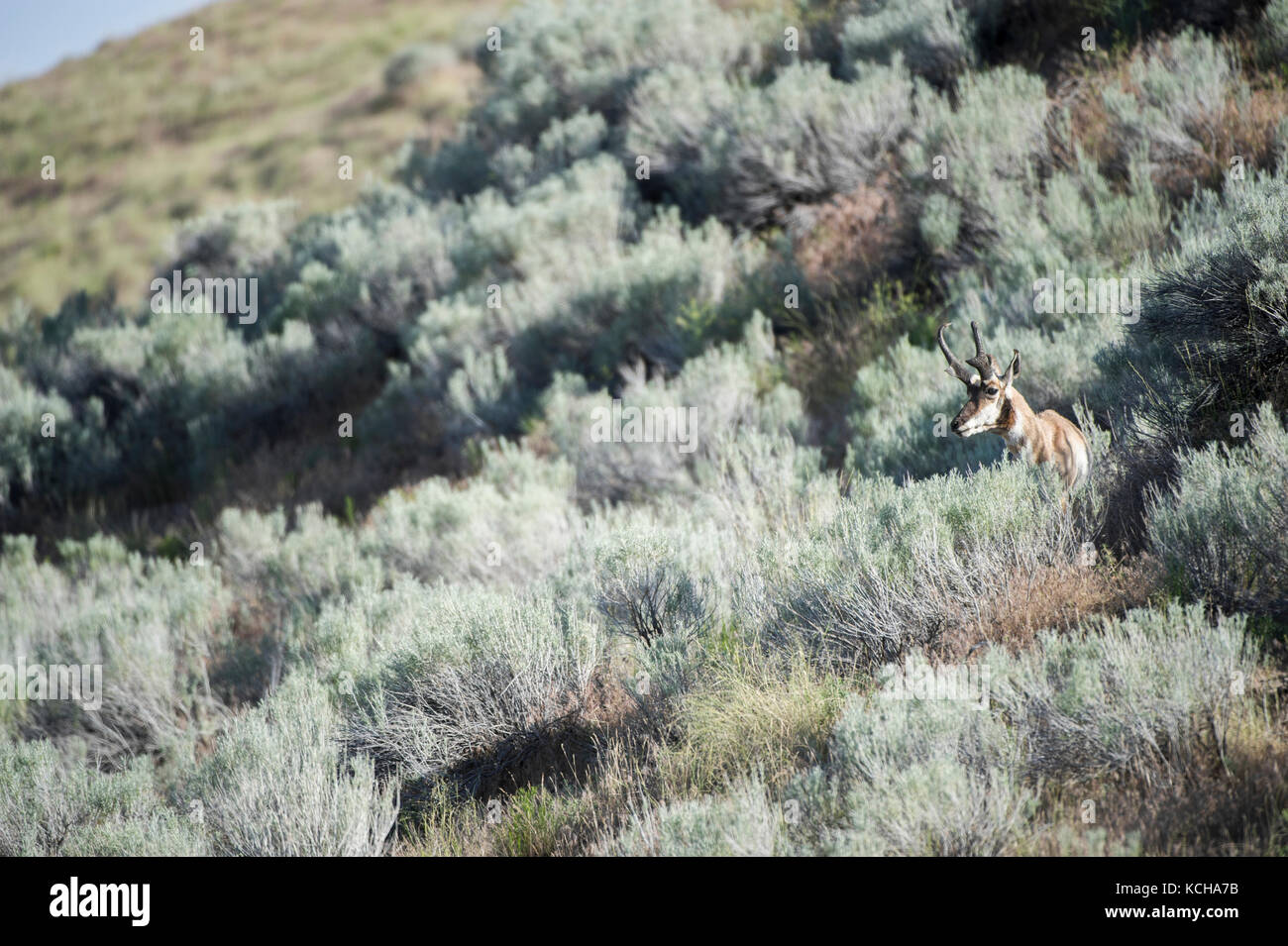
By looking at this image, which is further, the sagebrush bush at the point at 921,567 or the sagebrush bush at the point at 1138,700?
the sagebrush bush at the point at 921,567

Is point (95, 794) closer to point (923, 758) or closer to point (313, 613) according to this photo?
point (313, 613)

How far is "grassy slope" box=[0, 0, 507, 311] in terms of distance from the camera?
85.9ft

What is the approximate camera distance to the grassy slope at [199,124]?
26188 mm

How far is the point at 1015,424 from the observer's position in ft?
14.1

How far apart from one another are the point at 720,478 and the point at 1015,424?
87.7 inches

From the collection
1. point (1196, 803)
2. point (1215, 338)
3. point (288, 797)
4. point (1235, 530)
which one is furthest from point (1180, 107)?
point (288, 797)

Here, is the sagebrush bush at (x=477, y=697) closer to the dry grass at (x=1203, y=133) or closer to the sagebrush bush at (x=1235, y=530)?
the sagebrush bush at (x=1235, y=530)

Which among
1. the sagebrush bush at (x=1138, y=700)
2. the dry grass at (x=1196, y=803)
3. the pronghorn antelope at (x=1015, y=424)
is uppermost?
the pronghorn antelope at (x=1015, y=424)

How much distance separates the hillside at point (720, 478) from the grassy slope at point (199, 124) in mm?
12738

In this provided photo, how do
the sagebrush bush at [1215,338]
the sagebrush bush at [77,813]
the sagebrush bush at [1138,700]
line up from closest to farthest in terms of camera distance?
the sagebrush bush at [1138,700] < the sagebrush bush at [77,813] < the sagebrush bush at [1215,338]

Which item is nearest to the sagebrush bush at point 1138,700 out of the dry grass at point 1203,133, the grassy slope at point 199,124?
the dry grass at point 1203,133

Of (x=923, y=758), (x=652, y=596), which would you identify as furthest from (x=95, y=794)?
(x=923, y=758)

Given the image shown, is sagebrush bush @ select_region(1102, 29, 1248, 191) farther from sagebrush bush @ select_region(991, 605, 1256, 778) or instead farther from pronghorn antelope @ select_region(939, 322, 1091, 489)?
sagebrush bush @ select_region(991, 605, 1256, 778)

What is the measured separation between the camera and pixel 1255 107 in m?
6.49
